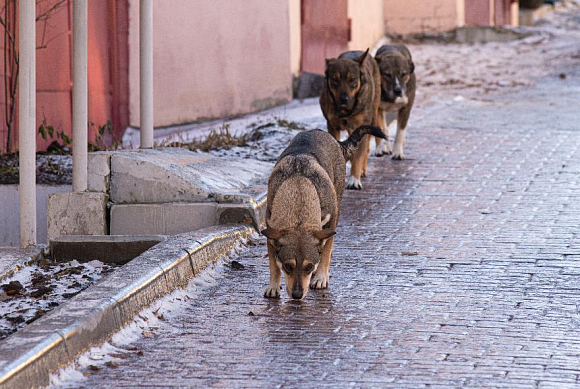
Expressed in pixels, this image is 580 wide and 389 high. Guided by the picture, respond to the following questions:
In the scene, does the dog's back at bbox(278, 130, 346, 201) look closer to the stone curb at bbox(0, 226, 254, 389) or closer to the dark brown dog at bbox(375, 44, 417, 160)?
the stone curb at bbox(0, 226, 254, 389)

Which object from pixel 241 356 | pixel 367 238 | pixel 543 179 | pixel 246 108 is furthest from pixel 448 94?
pixel 241 356

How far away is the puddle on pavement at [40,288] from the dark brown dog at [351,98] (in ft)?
13.5

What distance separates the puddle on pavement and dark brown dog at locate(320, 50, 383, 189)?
413cm

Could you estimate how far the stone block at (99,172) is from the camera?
8078 mm

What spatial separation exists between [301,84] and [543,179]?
7.88 metres

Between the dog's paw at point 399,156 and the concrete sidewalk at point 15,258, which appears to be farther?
the dog's paw at point 399,156

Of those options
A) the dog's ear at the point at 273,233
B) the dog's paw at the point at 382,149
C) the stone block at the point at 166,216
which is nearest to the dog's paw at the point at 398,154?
the dog's paw at the point at 382,149

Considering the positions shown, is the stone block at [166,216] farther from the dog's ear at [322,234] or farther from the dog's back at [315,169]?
the dog's ear at [322,234]

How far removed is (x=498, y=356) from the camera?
5129mm

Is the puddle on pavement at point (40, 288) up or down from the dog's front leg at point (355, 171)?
down

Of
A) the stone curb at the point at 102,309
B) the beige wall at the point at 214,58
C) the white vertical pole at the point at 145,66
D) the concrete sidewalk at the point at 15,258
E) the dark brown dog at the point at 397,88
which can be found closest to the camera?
the stone curb at the point at 102,309

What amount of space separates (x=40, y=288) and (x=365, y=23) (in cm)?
→ 1853

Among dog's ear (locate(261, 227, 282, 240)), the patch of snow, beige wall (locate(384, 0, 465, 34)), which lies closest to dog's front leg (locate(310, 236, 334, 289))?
dog's ear (locate(261, 227, 282, 240))

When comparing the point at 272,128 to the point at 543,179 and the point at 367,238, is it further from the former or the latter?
the point at 367,238
